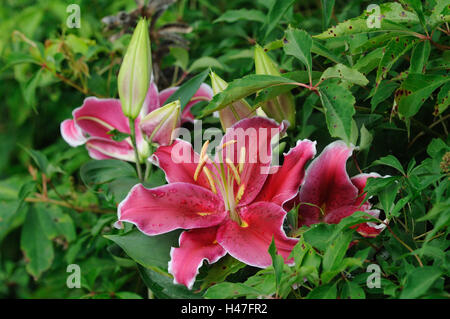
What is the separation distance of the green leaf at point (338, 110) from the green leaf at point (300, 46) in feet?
0.13

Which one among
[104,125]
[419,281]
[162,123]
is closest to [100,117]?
[104,125]

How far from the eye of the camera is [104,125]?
2.23ft

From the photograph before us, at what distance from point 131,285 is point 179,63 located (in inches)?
14.1

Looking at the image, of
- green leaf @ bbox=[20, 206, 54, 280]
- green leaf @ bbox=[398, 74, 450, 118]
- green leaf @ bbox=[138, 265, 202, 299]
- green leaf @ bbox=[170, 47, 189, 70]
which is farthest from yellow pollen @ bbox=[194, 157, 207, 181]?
green leaf @ bbox=[20, 206, 54, 280]

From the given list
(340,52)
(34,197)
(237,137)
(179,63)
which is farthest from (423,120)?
(34,197)

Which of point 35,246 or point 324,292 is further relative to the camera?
point 35,246

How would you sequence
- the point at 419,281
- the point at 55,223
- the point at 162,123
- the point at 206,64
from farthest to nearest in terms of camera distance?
1. the point at 55,223
2. the point at 206,64
3. the point at 162,123
4. the point at 419,281

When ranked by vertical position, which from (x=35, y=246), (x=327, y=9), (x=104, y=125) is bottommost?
(x=35, y=246)

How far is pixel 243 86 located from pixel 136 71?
0.14m

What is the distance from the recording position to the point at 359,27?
1.72ft

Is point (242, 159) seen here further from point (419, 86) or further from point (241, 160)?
point (419, 86)

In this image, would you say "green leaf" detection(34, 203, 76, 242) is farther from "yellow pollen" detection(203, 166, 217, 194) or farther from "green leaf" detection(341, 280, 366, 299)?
"green leaf" detection(341, 280, 366, 299)

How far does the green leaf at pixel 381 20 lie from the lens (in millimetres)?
499
